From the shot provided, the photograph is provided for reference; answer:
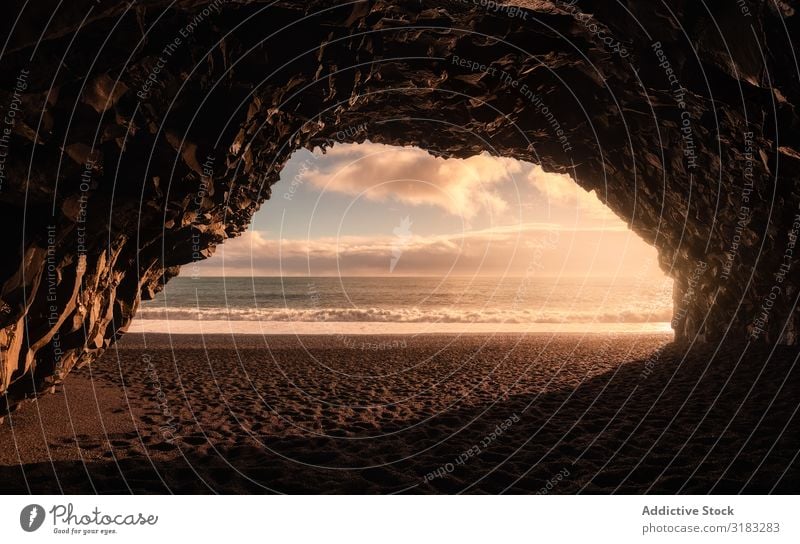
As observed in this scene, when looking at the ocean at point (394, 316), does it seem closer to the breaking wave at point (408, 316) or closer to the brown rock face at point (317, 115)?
the breaking wave at point (408, 316)

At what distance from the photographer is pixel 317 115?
12195 millimetres

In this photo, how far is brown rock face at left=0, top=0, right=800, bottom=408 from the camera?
20.1ft

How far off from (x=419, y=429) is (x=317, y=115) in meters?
9.05

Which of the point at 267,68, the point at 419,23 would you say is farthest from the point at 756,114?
the point at 267,68

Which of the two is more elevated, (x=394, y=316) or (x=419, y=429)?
(x=394, y=316)

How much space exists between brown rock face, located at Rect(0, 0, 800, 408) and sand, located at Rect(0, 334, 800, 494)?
1839 millimetres

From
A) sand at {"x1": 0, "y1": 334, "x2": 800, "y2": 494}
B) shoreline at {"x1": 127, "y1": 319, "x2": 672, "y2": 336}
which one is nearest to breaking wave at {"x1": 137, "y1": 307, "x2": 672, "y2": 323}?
shoreline at {"x1": 127, "y1": 319, "x2": 672, "y2": 336}

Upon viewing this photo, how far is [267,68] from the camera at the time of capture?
9.37 m

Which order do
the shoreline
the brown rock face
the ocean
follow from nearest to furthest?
the brown rock face
the shoreline
the ocean

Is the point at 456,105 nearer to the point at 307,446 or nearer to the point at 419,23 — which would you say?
the point at 419,23

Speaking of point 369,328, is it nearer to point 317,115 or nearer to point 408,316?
point 408,316

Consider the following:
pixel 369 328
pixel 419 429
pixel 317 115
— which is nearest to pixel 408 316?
pixel 369 328

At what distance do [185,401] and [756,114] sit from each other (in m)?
14.8

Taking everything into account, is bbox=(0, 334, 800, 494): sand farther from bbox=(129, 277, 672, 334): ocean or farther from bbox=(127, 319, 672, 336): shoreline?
bbox=(129, 277, 672, 334): ocean
